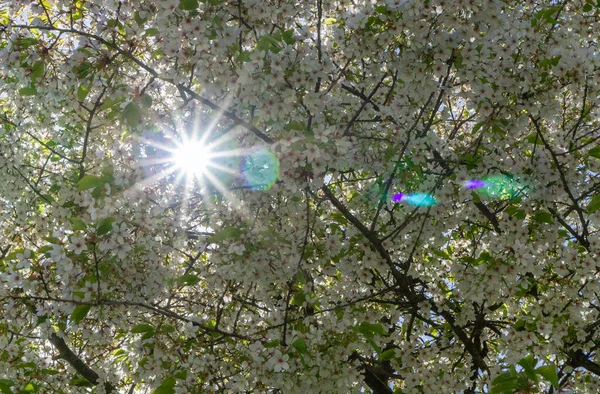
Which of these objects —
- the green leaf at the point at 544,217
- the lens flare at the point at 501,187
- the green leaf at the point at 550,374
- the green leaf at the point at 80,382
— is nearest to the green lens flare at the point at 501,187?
the lens flare at the point at 501,187

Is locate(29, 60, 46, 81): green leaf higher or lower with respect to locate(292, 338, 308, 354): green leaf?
higher

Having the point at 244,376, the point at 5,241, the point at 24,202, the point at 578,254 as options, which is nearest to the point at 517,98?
the point at 578,254

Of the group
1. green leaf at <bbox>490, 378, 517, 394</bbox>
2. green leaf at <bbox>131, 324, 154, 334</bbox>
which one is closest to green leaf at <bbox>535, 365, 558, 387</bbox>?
green leaf at <bbox>490, 378, 517, 394</bbox>

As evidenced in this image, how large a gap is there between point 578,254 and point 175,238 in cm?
333

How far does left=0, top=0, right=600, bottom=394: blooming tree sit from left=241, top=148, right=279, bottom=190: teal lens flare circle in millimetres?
19

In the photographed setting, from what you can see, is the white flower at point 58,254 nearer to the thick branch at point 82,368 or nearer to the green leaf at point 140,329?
the green leaf at point 140,329

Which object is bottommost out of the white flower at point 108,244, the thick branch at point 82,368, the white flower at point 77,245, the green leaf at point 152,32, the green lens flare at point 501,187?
the white flower at point 77,245

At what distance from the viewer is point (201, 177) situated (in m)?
4.42

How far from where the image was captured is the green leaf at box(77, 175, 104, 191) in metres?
3.50

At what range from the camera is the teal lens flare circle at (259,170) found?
3.90 m

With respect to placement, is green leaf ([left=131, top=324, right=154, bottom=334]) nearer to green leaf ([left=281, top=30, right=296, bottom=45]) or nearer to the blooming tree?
the blooming tree

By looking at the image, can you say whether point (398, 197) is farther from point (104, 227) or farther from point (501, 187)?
point (104, 227)

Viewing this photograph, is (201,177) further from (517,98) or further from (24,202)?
(24,202)

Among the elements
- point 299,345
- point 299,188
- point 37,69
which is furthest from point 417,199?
point 37,69
